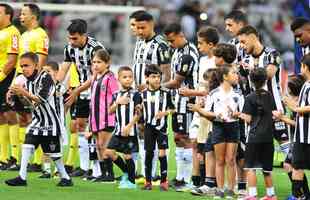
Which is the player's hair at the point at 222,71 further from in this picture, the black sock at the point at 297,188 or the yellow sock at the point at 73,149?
the yellow sock at the point at 73,149

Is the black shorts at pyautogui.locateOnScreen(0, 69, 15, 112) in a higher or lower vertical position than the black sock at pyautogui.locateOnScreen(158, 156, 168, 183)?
higher

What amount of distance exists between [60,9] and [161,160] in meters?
19.3

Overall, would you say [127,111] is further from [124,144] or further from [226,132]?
[226,132]

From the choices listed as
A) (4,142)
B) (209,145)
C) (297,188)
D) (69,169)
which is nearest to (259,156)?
(297,188)

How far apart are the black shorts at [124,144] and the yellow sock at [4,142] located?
2564 mm

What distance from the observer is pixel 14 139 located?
51.1 feet

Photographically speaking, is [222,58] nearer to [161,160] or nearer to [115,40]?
[161,160]

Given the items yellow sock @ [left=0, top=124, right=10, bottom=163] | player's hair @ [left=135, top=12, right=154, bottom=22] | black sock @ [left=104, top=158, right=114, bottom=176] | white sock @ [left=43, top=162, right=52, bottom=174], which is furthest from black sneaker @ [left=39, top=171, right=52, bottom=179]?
player's hair @ [left=135, top=12, right=154, bottom=22]

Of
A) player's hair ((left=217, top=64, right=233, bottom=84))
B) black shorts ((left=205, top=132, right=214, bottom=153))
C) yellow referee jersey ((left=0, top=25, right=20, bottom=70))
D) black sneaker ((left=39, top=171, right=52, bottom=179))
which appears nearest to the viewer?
player's hair ((left=217, top=64, right=233, bottom=84))

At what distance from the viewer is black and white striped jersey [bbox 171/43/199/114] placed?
1352 centimetres

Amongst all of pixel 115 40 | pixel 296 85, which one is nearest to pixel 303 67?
pixel 296 85

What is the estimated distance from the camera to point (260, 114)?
12.0 metres

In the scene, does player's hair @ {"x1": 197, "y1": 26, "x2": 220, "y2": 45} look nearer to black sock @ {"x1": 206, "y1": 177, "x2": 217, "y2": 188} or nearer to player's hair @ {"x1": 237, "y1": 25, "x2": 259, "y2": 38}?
player's hair @ {"x1": 237, "y1": 25, "x2": 259, "y2": 38}

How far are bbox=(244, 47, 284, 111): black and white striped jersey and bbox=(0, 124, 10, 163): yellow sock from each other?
418 cm
